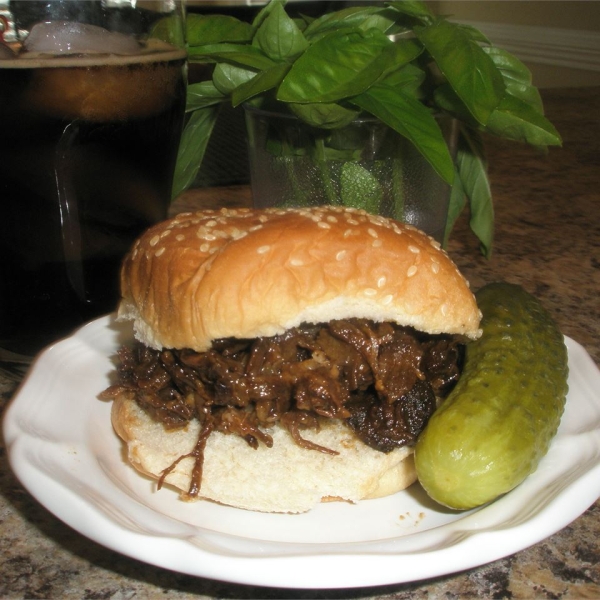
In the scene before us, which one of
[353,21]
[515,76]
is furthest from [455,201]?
[353,21]

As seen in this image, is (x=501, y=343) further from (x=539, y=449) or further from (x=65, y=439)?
(x=65, y=439)

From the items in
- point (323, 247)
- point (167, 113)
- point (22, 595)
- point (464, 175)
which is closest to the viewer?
point (22, 595)

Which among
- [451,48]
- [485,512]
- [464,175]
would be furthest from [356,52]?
[485,512]

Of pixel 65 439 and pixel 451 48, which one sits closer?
pixel 65 439

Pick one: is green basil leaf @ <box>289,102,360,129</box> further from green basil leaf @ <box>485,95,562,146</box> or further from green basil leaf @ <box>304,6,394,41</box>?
green basil leaf @ <box>485,95,562,146</box>

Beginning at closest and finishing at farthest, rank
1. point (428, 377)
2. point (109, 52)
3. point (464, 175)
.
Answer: point (428, 377) → point (109, 52) → point (464, 175)

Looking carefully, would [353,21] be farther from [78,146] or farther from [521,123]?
[78,146]

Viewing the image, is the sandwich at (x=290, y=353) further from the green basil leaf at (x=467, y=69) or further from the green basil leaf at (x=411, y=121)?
the green basil leaf at (x=467, y=69)

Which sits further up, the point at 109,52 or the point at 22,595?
the point at 109,52

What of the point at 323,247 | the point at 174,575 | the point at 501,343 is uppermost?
the point at 323,247

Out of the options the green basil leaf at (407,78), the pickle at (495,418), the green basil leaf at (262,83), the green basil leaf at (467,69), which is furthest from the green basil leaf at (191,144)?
the pickle at (495,418)
